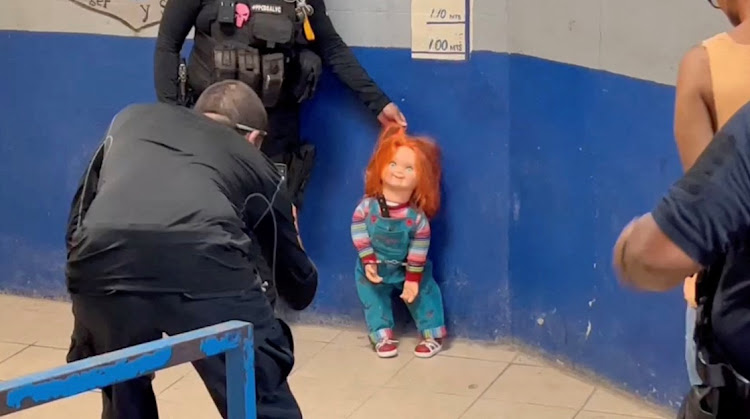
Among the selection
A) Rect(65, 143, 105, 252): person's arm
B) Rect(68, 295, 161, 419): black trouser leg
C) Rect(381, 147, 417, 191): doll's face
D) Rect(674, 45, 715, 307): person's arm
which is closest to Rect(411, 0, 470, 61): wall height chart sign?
Rect(381, 147, 417, 191): doll's face

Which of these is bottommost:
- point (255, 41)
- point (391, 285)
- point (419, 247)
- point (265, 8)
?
point (391, 285)

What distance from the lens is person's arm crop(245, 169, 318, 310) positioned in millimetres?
2939

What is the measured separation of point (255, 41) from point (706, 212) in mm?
2784

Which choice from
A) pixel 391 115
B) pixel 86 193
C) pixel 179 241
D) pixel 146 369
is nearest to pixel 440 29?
pixel 391 115

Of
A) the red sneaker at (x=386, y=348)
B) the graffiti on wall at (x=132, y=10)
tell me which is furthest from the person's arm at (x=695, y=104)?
the graffiti on wall at (x=132, y=10)

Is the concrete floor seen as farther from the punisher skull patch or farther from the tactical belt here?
the tactical belt

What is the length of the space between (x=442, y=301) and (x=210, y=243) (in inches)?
75.0

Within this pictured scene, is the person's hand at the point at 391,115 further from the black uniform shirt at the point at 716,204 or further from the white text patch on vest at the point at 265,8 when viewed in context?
→ the black uniform shirt at the point at 716,204

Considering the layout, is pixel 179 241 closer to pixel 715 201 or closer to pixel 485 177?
pixel 715 201

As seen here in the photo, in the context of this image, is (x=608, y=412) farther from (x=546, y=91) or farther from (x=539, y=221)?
(x=546, y=91)

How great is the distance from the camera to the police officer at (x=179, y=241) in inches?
107

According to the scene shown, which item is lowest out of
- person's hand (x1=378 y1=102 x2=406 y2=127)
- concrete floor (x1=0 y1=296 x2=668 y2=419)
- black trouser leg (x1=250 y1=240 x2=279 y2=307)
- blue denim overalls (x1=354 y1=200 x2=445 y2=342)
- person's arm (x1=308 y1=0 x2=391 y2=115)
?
concrete floor (x1=0 y1=296 x2=668 y2=419)

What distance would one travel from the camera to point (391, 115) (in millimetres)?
4324

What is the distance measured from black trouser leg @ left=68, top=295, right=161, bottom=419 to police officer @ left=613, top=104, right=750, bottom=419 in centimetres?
141
